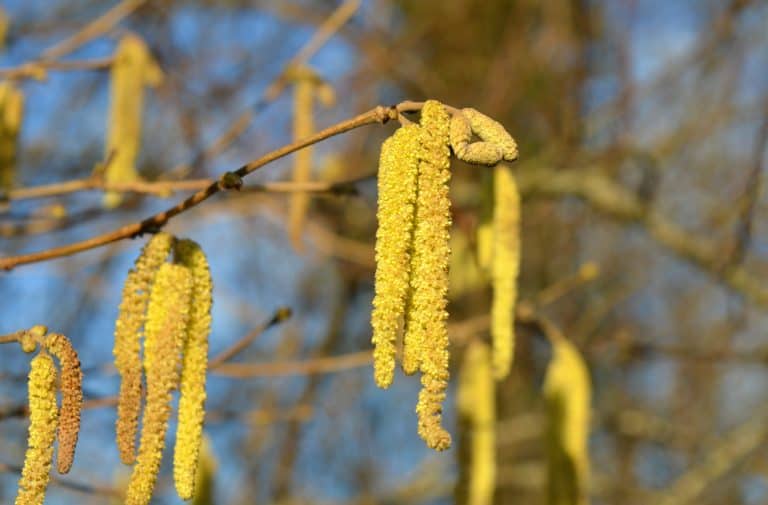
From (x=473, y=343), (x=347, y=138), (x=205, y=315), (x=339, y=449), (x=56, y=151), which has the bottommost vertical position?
(x=205, y=315)

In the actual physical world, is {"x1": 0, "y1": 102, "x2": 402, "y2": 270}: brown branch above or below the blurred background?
below

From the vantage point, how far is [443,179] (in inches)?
33.7

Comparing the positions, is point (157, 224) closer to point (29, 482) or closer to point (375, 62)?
point (29, 482)

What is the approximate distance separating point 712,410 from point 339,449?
1856 millimetres

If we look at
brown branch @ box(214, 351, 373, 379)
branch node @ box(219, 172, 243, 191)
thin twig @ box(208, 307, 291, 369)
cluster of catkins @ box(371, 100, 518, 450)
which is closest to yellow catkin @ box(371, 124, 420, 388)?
cluster of catkins @ box(371, 100, 518, 450)

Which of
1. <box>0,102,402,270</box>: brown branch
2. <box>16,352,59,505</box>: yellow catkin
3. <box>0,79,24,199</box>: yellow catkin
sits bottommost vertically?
<box>16,352,59,505</box>: yellow catkin

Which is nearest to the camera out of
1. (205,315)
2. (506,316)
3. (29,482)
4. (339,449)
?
(29,482)

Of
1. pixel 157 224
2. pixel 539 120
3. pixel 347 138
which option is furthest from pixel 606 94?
pixel 157 224

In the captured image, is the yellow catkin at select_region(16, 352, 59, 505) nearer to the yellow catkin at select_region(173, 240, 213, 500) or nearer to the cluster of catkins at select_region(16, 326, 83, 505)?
the cluster of catkins at select_region(16, 326, 83, 505)

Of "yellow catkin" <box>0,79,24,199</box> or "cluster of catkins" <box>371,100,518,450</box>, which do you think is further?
"yellow catkin" <box>0,79,24,199</box>

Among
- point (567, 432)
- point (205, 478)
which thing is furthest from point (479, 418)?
point (205, 478)

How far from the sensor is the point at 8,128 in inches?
62.3

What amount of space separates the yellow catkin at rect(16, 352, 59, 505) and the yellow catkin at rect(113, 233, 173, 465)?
0.26ft

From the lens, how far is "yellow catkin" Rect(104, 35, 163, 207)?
1.61m
